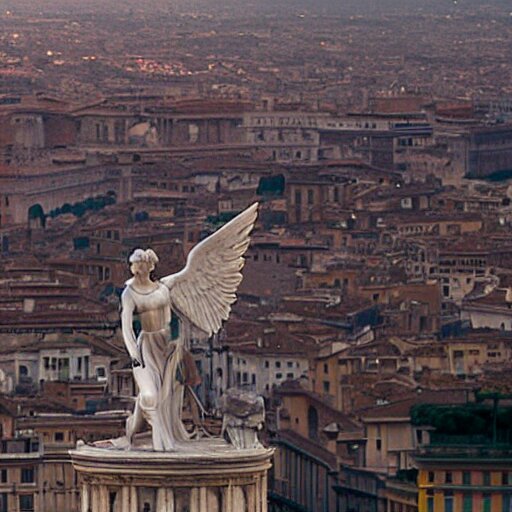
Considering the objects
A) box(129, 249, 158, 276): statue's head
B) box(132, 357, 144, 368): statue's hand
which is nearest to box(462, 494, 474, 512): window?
box(129, 249, 158, 276): statue's head

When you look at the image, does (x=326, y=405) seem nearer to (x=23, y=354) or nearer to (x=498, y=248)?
(x=23, y=354)

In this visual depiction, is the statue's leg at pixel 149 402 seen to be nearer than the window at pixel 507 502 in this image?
Yes

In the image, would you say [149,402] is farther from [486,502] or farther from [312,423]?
[312,423]

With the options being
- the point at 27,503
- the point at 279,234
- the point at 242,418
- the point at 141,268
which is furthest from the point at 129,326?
the point at 279,234

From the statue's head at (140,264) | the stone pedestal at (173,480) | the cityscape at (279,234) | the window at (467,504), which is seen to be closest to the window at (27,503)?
the cityscape at (279,234)

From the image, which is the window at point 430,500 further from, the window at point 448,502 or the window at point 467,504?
the window at point 467,504

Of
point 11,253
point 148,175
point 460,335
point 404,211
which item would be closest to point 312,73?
point 148,175

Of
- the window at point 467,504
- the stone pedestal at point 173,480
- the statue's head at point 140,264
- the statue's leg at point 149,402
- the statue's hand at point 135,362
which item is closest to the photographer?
the stone pedestal at point 173,480
